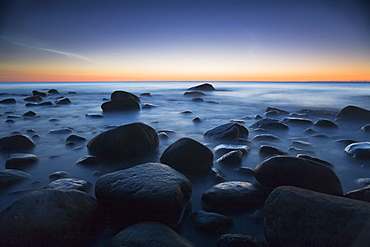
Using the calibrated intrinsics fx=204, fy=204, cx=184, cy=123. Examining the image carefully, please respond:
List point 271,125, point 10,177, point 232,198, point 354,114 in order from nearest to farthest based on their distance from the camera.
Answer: point 232,198, point 10,177, point 271,125, point 354,114

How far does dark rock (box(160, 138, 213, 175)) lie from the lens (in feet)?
9.72

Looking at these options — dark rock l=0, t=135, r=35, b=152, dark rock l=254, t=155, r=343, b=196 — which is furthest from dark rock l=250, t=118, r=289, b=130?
dark rock l=0, t=135, r=35, b=152

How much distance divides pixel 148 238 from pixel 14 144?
12.4 feet

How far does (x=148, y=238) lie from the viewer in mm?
1416

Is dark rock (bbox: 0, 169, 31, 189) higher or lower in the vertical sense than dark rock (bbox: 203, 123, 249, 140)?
lower

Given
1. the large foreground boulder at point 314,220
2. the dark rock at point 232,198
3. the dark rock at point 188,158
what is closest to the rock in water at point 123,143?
the dark rock at point 188,158

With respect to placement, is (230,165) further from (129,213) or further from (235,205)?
(129,213)

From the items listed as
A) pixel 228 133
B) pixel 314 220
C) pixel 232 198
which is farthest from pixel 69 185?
pixel 228 133

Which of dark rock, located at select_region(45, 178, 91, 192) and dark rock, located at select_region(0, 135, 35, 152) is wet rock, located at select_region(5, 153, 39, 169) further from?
dark rock, located at select_region(45, 178, 91, 192)

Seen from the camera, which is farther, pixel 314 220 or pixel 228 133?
pixel 228 133

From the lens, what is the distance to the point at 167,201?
176 centimetres

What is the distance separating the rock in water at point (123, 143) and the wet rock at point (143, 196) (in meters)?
1.45

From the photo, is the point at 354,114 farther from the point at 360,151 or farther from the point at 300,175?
the point at 300,175

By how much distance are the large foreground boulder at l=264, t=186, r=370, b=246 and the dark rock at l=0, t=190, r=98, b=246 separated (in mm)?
1474
